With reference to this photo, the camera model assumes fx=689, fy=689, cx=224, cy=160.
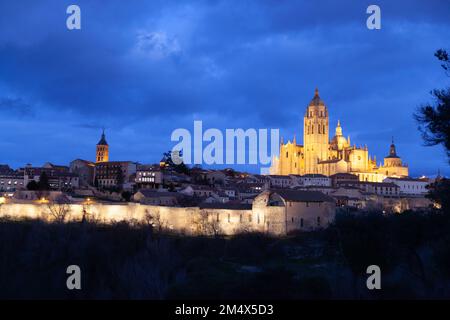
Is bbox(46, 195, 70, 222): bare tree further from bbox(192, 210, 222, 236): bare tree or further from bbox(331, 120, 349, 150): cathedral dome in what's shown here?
bbox(331, 120, 349, 150): cathedral dome

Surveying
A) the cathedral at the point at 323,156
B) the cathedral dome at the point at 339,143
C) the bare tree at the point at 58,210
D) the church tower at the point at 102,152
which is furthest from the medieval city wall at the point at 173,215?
the cathedral dome at the point at 339,143

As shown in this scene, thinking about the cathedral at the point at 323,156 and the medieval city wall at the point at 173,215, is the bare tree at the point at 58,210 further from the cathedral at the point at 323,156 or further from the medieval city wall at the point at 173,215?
the cathedral at the point at 323,156

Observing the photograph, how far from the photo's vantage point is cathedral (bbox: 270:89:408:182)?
93.2 m

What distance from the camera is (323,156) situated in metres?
97.8

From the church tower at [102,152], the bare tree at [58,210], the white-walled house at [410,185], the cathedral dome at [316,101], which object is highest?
the cathedral dome at [316,101]

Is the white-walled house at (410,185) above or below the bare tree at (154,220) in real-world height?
above

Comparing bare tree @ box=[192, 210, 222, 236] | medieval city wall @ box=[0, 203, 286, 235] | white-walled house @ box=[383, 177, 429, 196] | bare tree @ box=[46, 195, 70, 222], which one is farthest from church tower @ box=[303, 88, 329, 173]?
bare tree @ box=[192, 210, 222, 236]

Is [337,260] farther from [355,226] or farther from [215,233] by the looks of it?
[215,233]

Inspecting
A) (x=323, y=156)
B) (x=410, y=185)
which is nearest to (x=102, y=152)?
(x=323, y=156)

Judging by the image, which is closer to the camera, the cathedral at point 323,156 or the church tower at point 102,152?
the church tower at point 102,152

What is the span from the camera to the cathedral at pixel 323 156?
93250 mm

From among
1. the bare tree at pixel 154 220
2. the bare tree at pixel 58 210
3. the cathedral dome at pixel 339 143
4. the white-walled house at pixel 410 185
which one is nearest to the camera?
the bare tree at pixel 154 220

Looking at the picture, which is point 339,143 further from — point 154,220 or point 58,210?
point 58,210
